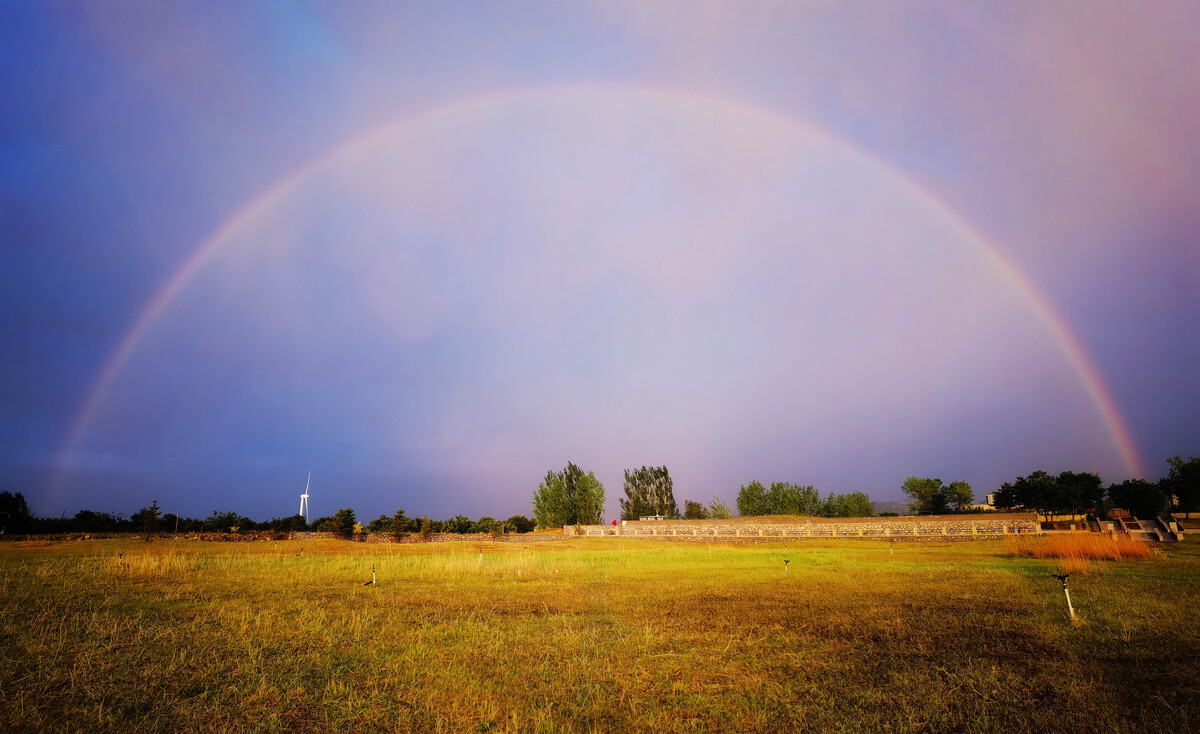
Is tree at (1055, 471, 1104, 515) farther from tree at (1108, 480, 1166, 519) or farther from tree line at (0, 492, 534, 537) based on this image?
tree line at (0, 492, 534, 537)

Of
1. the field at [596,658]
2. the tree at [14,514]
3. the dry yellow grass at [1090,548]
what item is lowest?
the dry yellow grass at [1090,548]

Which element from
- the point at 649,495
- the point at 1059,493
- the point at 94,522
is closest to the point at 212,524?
the point at 94,522

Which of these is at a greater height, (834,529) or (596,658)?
(596,658)

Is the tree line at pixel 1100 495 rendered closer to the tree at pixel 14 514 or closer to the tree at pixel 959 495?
the tree at pixel 959 495

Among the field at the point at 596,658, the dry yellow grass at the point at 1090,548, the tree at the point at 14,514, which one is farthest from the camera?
the tree at the point at 14,514

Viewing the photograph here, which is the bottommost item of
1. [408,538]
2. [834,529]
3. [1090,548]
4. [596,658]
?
[834,529]

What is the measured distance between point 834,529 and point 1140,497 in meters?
64.7

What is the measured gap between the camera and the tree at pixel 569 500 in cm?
7562

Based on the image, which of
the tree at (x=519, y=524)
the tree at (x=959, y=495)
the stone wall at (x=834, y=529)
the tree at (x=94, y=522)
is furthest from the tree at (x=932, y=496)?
the tree at (x=94, y=522)

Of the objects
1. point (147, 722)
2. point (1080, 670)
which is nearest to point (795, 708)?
point (1080, 670)

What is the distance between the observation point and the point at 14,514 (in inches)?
1838

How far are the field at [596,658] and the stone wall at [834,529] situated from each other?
34968 mm

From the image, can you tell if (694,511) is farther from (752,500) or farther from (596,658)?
(596,658)

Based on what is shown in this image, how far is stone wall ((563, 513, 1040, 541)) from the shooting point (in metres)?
47.4
